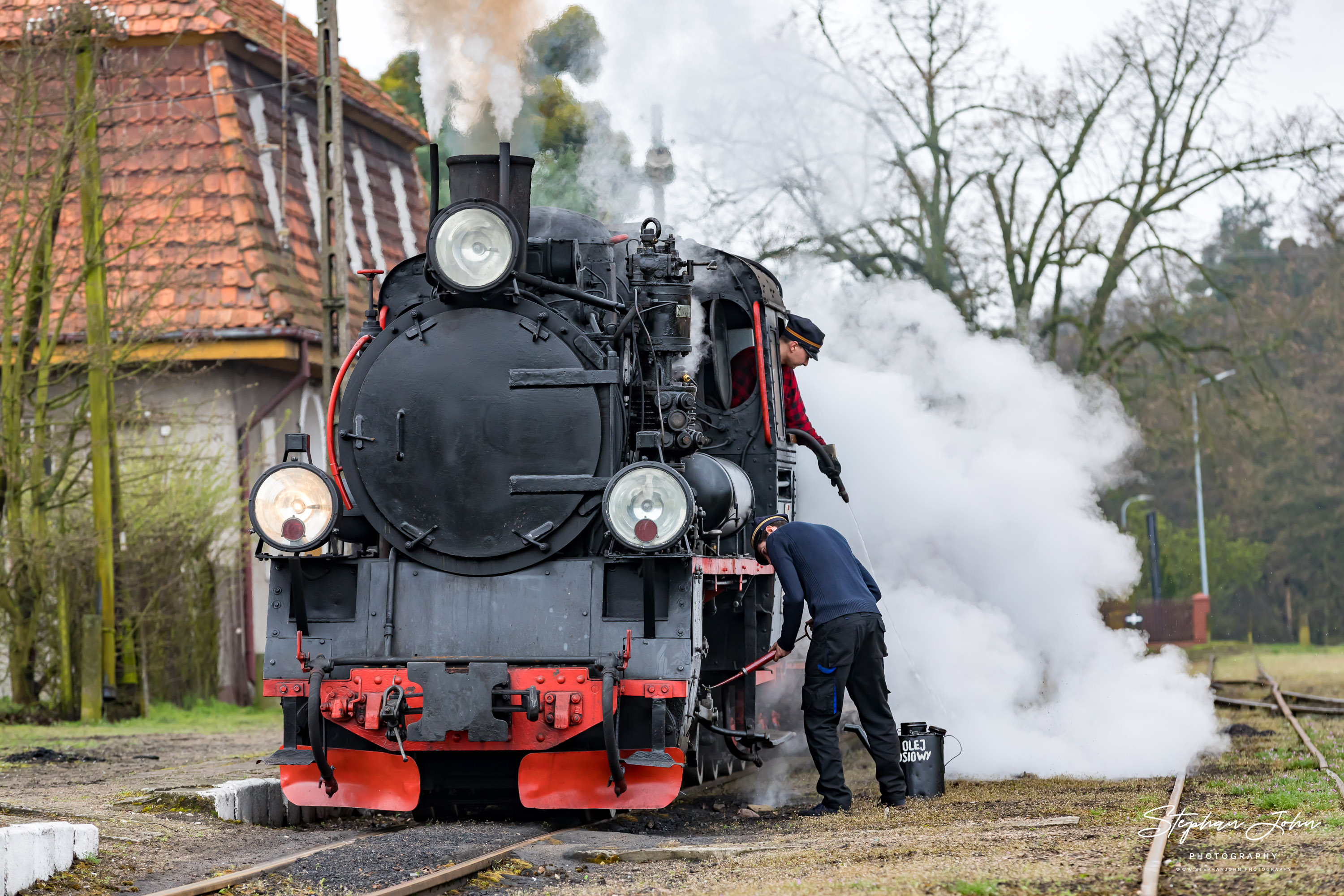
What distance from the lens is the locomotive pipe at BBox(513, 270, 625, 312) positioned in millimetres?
7000

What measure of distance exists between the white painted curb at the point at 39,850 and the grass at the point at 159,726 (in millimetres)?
5486

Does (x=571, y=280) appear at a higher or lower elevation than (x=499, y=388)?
higher

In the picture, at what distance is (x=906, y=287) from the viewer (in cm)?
1380

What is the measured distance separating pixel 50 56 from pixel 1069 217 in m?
14.2

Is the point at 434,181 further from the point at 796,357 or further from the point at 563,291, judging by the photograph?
the point at 796,357

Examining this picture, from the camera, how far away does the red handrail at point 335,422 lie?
23.5 ft

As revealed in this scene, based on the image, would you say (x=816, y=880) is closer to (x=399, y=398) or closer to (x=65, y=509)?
(x=399, y=398)

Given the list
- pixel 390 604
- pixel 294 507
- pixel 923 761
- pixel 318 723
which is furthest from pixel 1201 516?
pixel 318 723

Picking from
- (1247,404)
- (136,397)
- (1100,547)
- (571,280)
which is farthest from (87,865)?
(1247,404)

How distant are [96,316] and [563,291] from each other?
760cm

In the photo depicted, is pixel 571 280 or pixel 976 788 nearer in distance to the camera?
pixel 571 280

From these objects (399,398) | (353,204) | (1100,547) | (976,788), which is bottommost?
(976,788)

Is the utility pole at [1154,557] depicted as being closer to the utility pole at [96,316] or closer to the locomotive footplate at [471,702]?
the utility pole at [96,316]

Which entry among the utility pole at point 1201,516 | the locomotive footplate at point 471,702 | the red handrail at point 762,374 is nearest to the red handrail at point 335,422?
the locomotive footplate at point 471,702
